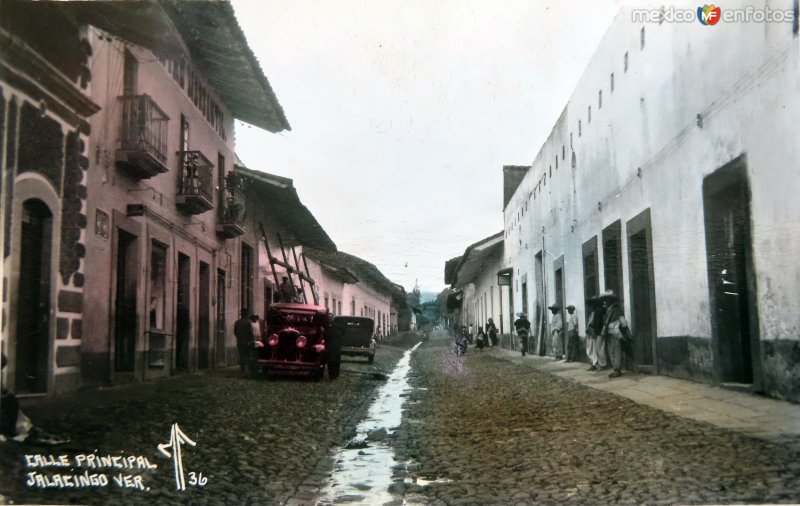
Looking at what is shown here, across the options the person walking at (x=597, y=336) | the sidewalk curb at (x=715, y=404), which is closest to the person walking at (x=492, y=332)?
the person walking at (x=597, y=336)

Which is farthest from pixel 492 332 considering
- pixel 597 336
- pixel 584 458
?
pixel 584 458

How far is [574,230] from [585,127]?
7.17ft

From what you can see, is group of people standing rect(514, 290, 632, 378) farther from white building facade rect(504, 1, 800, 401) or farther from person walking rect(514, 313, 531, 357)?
person walking rect(514, 313, 531, 357)

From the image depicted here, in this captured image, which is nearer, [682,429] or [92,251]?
[682,429]

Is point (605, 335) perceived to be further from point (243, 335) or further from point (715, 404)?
point (243, 335)

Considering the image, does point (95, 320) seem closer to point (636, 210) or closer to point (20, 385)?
point (20, 385)

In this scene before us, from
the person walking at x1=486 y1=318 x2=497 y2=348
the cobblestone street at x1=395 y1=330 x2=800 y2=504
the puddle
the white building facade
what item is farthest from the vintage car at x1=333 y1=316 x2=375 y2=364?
the person walking at x1=486 y1=318 x2=497 y2=348

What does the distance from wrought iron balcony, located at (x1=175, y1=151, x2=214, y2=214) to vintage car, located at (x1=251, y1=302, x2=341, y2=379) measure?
1.81 meters

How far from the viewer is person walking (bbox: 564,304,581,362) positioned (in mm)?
13141

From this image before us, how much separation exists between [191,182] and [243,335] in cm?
268

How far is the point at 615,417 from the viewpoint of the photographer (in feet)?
18.9

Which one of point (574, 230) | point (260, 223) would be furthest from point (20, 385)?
point (574, 230)

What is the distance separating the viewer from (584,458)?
14.1 feet

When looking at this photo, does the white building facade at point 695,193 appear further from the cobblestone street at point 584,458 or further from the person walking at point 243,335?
the person walking at point 243,335
